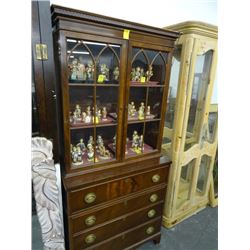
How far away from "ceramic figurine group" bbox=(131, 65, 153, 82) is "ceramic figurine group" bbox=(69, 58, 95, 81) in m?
0.32

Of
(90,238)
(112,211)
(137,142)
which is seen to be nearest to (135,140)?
(137,142)

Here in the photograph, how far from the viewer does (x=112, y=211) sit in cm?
130

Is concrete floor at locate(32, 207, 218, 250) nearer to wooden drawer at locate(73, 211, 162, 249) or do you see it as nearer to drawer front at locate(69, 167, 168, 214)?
wooden drawer at locate(73, 211, 162, 249)

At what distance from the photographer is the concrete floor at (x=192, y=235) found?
1603 mm

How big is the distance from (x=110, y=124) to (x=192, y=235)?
1.40m

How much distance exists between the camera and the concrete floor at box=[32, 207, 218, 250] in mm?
1603

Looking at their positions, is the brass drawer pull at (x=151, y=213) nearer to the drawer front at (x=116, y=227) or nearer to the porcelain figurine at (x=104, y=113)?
the drawer front at (x=116, y=227)

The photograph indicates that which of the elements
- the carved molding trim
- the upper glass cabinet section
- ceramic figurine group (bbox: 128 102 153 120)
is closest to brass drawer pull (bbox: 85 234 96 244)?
the carved molding trim

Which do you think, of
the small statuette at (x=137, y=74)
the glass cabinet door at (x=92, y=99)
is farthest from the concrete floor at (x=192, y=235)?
the small statuette at (x=137, y=74)
